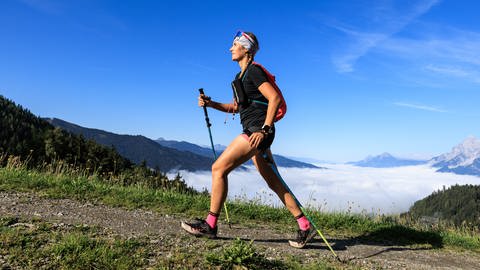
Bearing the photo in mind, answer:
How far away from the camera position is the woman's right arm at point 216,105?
22.3 ft

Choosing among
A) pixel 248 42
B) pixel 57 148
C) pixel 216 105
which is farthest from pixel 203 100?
pixel 57 148

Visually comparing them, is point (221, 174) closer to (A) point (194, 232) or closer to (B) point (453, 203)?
(A) point (194, 232)

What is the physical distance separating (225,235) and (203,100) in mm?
2228

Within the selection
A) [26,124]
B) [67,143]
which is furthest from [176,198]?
[26,124]

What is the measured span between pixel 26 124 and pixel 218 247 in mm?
82293

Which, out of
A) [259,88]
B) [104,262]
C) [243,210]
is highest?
[259,88]

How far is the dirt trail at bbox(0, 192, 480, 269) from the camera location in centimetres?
570

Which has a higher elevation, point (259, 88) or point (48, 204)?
point (259, 88)

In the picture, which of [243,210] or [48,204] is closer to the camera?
[48,204]

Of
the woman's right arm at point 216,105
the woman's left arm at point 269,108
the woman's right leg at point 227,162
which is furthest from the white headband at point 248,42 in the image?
the woman's right leg at point 227,162

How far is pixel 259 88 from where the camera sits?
18.2 feet

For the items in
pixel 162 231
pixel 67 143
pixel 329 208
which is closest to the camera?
pixel 162 231

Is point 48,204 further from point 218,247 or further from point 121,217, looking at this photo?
point 218,247

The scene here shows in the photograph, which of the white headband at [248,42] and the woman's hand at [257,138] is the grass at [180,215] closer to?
the woman's hand at [257,138]
